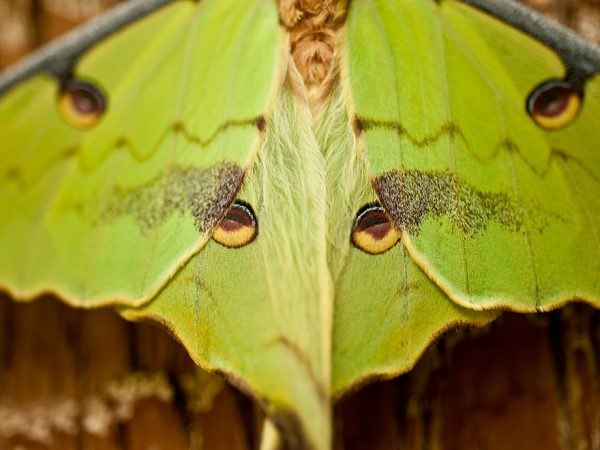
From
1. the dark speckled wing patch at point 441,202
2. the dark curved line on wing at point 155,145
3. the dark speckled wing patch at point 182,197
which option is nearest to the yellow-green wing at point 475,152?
the dark speckled wing patch at point 441,202

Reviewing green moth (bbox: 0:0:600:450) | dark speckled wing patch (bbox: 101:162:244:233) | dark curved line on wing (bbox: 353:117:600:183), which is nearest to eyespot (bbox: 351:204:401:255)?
green moth (bbox: 0:0:600:450)

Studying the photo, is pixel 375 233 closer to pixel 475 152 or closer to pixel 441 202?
pixel 441 202

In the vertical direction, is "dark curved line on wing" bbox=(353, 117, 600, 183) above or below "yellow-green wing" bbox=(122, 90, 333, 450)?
above

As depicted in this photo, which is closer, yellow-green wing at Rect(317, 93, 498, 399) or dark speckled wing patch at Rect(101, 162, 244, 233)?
yellow-green wing at Rect(317, 93, 498, 399)

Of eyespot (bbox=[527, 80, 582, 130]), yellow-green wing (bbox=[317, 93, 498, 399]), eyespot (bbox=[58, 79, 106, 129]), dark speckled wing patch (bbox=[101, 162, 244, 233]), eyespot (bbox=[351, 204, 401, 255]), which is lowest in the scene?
yellow-green wing (bbox=[317, 93, 498, 399])

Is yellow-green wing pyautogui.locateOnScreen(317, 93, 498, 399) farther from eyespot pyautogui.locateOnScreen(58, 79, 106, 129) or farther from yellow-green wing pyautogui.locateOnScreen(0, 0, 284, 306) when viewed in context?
eyespot pyautogui.locateOnScreen(58, 79, 106, 129)

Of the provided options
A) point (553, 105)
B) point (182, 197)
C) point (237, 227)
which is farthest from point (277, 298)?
point (553, 105)

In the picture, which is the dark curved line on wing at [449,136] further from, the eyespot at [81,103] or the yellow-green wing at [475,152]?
the eyespot at [81,103]

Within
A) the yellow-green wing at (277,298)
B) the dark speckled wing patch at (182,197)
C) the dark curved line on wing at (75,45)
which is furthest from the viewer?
the dark curved line on wing at (75,45)

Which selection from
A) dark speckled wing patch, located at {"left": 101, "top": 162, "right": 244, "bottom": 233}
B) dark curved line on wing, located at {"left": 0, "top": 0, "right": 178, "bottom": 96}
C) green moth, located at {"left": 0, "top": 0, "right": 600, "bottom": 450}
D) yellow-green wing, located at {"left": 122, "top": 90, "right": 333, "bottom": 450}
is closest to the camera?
yellow-green wing, located at {"left": 122, "top": 90, "right": 333, "bottom": 450}
